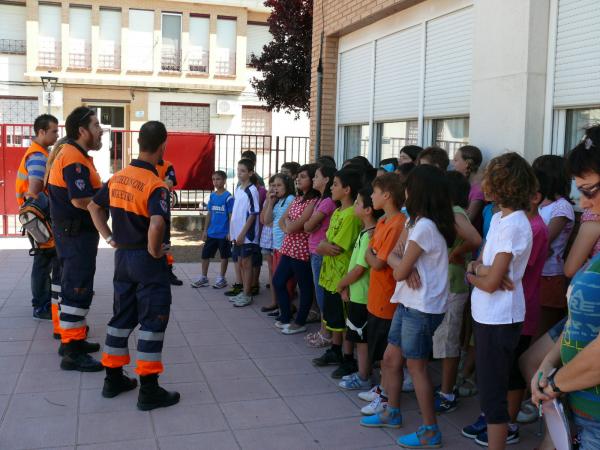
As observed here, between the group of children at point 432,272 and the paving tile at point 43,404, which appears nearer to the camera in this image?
the group of children at point 432,272

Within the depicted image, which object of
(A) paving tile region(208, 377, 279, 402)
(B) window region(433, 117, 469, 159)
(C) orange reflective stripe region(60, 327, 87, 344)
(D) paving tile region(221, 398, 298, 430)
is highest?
(B) window region(433, 117, 469, 159)

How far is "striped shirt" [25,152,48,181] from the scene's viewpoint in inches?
264

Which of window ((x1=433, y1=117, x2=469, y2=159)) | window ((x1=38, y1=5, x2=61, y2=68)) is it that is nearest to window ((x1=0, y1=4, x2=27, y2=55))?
window ((x1=38, y1=5, x2=61, y2=68))

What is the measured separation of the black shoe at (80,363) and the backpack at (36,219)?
1.49 meters

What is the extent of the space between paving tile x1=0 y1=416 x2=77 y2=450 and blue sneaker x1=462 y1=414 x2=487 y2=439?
258 cm

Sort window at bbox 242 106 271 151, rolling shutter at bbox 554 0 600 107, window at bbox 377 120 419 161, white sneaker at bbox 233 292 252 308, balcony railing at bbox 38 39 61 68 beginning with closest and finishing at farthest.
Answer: rolling shutter at bbox 554 0 600 107, white sneaker at bbox 233 292 252 308, window at bbox 377 120 419 161, balcony railing at bbox 38 39 61 68, window at bbox 242 106 271 151

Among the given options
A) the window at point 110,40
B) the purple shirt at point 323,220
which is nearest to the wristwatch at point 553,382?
the purple shirt at point 323,220

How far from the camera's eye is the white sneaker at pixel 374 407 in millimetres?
4719

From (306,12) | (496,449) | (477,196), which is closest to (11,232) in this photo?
(306,12)

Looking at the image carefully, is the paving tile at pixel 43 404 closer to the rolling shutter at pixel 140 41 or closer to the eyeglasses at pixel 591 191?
the eyeglasses at pixel 591 191

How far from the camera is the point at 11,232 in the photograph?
46.2 feet

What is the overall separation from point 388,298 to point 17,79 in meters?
25.9

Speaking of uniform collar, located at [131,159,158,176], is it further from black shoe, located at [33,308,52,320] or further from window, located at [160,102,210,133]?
window, located at [160,102,210,133]

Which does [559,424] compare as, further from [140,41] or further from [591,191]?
[140,41]
